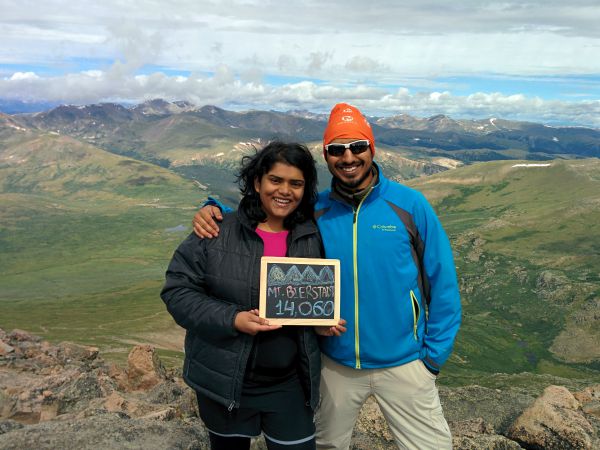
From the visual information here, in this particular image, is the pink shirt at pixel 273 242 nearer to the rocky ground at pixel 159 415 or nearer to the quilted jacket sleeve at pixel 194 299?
the quilted jacket sleeve at pixel 194 299

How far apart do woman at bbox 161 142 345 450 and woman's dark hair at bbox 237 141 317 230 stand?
0.02 m

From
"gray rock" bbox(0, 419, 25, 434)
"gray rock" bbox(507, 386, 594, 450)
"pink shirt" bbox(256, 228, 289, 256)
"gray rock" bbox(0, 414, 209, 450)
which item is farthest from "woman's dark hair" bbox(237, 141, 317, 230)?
"gray rock" bbox(507, 386, 594, 450)

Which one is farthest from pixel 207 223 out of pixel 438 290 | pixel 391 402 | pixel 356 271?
pixel 391 402

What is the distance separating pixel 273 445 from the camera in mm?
7789

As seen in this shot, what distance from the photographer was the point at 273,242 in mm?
7680

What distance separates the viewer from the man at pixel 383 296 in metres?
8.08

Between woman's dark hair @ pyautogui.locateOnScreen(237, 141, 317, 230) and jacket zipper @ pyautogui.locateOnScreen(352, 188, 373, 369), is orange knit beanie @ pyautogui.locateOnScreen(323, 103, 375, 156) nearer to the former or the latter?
woman's dark hair @ pyautogui.locateOnScreen(237, 141, 317, 230)

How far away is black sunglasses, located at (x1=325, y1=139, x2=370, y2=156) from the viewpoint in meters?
8.23

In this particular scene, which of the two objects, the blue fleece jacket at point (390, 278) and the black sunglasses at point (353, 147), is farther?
the black sunglasses at point (353, 147)

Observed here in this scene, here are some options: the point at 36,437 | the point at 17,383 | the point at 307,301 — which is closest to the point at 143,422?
the point at 36,437

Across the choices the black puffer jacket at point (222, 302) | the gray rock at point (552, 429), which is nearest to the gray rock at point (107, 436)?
the black puffer jacket at point (222, 302)

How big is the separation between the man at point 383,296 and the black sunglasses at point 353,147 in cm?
2

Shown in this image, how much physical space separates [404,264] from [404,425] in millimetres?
2974

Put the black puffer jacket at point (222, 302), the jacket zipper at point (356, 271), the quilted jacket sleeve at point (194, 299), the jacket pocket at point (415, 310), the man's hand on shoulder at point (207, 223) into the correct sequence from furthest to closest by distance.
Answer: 1. the jacket pocket at point (415, 310)
2. the jacket zipper at point (356, 271)
3. the man's hand on shoulder at point (207, 223)
4. the black puffer jacket at point (222, 302)
5. the quilted jacket sleeve at point (194, 299)
